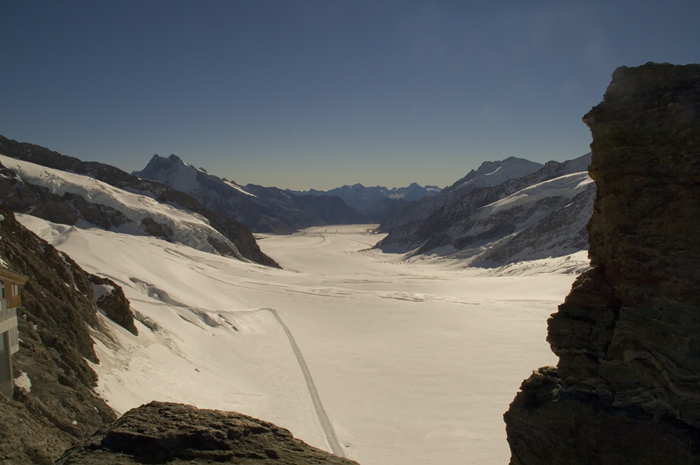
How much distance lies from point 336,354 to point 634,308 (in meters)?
11.9

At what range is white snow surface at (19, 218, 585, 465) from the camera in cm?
952

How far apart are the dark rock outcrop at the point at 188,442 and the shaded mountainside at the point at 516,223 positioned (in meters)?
45.0

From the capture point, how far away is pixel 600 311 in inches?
209

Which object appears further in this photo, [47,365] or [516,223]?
[516,223]

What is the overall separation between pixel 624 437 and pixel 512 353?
10447 millimetres

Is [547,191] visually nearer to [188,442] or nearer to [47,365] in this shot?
[47,365]

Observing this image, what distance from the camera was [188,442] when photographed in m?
3.99

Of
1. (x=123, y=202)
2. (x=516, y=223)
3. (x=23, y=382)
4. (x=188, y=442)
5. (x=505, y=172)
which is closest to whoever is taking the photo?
(x=188, y=442)

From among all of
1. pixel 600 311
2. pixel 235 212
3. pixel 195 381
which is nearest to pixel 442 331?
pixel 195 381

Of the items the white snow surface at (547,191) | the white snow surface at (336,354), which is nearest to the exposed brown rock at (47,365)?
the white snow surface at (336,354)

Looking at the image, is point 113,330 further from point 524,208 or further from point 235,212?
point 235,212

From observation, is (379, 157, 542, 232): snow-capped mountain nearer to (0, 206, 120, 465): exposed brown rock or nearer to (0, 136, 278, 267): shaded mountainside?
(0, 136, 278, 267): shaded mountainside

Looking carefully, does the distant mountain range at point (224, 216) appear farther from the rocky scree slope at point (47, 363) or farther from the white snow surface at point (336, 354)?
the rocky scree slope at point (47, 363)

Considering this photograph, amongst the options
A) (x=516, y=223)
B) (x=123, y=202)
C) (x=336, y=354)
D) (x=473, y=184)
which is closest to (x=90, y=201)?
(x=123, y=202)
